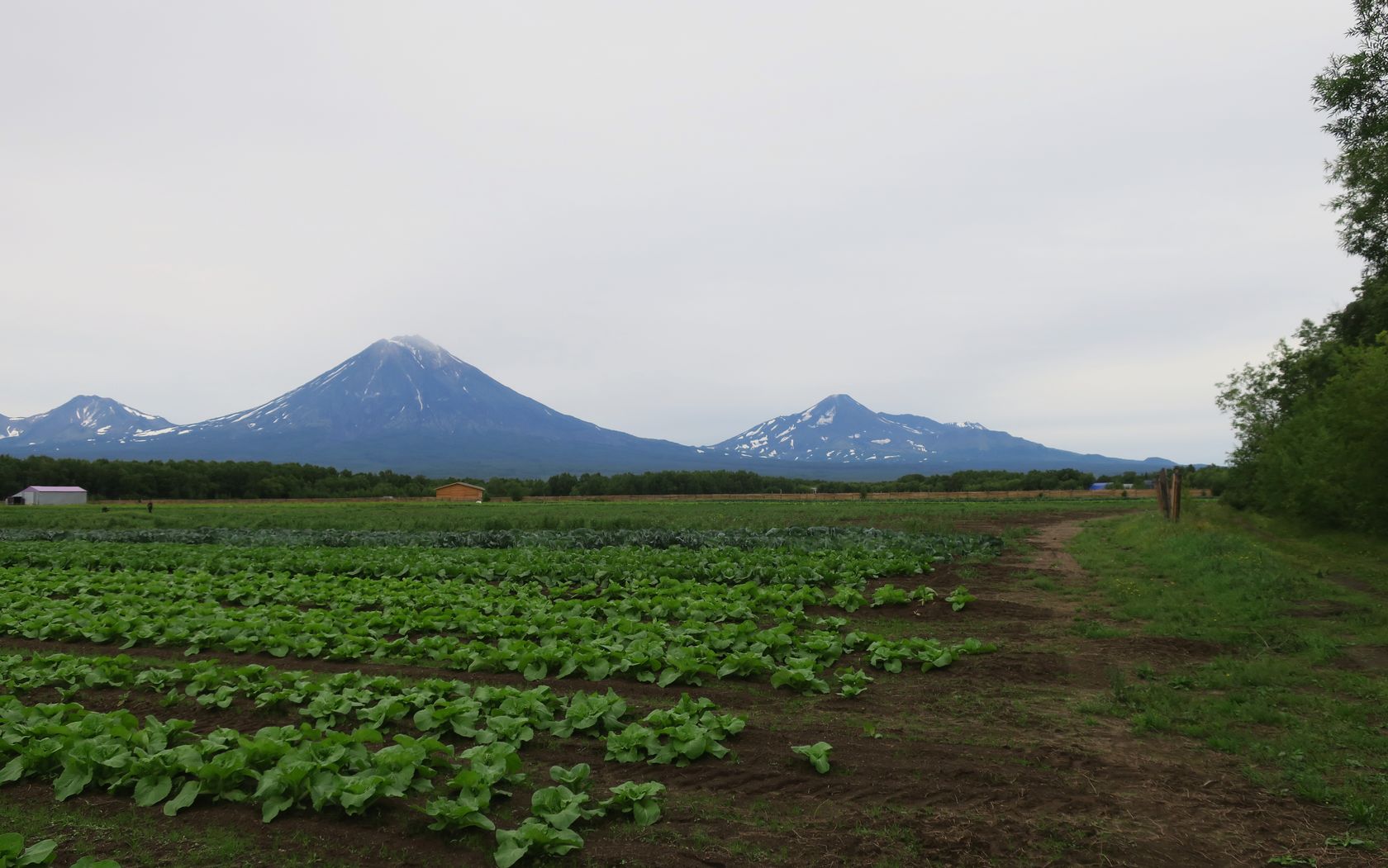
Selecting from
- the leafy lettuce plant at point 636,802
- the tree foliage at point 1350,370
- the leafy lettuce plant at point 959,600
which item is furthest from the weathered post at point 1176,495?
the leafy lettuce plant at point 636,802

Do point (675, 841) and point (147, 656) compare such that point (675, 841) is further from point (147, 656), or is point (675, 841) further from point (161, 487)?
point (161, 487)

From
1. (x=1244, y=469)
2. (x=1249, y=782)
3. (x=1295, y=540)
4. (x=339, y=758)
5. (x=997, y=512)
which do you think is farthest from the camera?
(x=997, y=512)

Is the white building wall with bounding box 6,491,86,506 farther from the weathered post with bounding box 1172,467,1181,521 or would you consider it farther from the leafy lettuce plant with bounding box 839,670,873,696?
the weathered post with bounding box 1172,467,1181,521

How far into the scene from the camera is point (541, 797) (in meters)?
5.32

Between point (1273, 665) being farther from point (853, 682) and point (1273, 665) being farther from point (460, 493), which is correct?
point (460, 493)

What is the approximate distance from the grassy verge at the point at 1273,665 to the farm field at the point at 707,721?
0.06m

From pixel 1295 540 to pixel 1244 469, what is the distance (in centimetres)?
2277

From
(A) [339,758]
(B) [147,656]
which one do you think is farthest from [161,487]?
(A) [339,758]

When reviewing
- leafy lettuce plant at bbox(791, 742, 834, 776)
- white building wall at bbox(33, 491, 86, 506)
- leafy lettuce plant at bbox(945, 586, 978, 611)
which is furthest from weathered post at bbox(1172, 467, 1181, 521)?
white building wall at bbox(33, 491, 86, 506)

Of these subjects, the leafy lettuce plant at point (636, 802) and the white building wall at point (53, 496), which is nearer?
the leafy lettuce plant at point (636, 802)

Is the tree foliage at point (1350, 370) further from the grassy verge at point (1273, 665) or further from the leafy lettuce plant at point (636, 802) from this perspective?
the leafy lettuce plant at point (636, 802)

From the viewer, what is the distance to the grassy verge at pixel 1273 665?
6535mm

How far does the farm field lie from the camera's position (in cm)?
522

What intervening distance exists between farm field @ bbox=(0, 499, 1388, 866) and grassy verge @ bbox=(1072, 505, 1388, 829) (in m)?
0.06
